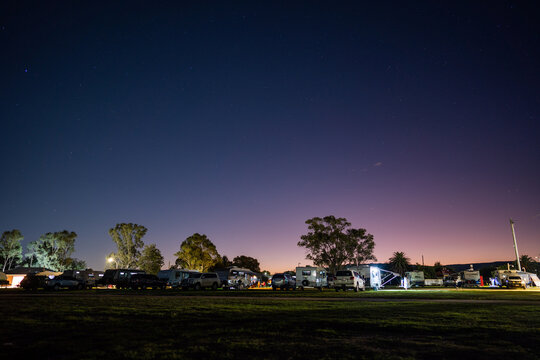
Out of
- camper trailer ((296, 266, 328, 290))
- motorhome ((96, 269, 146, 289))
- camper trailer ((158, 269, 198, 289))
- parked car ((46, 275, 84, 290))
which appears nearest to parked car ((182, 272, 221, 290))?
camper trailer ((158, 269, 198, 289))

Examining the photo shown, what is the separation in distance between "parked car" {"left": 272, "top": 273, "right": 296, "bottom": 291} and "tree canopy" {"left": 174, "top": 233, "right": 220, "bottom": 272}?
102 ft

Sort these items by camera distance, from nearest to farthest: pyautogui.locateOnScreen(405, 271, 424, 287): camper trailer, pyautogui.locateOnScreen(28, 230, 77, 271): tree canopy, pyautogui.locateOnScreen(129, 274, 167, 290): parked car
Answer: pyautogui.locateOnScreen(129, 274, 167, 290): parked car < pyautogui.locateOnScreen(405, 271, 424, 287): camper trailer < pyautogui.locateOnScreen(28, 230, 77, 271): tree canopy

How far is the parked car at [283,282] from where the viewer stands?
4019 cm

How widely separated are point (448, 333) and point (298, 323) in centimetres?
337

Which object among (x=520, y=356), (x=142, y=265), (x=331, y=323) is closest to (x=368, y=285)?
(x=331, y=323)

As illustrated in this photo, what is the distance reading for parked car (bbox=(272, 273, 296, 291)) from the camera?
4019 cm

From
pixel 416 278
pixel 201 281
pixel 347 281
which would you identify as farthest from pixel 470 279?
pixel 201 281

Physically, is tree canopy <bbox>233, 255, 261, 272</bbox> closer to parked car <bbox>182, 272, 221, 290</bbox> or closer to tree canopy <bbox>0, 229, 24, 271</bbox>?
tree canopy <bbox>0, 229, 24, 271</bbox>

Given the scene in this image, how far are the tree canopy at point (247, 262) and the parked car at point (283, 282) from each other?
3119 inches

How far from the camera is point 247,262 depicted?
120 metres

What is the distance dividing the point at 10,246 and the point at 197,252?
50646 millimetres

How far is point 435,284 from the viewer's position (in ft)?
202

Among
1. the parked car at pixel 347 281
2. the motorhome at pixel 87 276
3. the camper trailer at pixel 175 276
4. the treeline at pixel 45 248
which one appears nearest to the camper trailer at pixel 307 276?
the parked car at pixel 347 281

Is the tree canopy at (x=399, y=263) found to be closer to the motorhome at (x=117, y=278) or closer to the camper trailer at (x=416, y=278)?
the camper trailer at (x=416, y=278)
